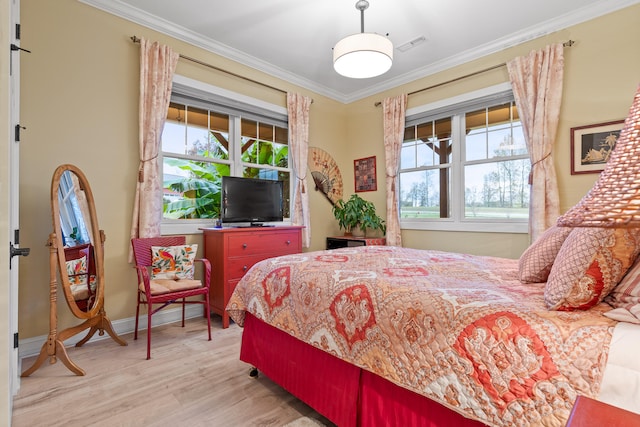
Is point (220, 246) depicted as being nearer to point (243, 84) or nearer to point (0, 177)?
point (243, 84)

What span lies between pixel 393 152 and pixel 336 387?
342 cm

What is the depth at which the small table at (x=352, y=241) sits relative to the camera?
14.0 feet

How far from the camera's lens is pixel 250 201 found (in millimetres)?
3629

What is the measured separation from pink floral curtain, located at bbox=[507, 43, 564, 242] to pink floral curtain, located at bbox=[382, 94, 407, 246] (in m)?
1.50

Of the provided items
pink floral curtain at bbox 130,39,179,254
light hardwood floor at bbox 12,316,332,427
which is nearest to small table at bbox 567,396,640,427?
light hardwood floor at bbox 12,316,332,427

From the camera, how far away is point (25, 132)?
2496mm

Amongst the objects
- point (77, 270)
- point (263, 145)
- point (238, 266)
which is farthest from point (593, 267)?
point (263, 145)

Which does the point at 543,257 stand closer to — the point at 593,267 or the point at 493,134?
the point at 593,267

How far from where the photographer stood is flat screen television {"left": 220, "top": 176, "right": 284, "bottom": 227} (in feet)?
11.3

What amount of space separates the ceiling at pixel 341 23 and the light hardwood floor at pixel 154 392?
3.00 meters

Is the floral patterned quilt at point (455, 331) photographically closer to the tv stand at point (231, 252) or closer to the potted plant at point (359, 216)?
the tv stand at point (231, 252)

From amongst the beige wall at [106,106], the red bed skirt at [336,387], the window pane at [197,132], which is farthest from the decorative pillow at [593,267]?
the window pane at [197,132]

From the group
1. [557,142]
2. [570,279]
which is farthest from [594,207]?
[557,142]

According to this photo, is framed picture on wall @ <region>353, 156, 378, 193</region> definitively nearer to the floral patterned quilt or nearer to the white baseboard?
the white baseboard
